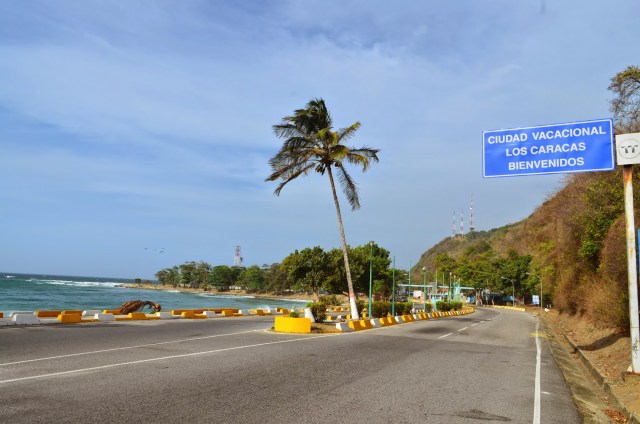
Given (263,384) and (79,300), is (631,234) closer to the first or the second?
(263,384)

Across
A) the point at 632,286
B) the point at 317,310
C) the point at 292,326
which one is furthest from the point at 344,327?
the point at 632,286

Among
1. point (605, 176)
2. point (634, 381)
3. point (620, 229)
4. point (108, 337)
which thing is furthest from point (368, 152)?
point (634, 381)

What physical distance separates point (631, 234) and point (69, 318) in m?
21.9

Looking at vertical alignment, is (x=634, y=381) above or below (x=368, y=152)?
below

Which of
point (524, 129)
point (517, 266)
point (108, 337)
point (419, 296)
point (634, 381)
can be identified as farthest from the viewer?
point (419, 296)

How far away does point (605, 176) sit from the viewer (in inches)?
769

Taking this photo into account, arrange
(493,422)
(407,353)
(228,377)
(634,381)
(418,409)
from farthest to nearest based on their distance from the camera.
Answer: (407,353) < (634,381) < (228,377) < (418,409) < (493,422)

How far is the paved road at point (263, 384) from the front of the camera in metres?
6.59

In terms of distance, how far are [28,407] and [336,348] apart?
31.0 feet

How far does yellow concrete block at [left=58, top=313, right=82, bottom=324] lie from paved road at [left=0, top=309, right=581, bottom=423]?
6.86 metres

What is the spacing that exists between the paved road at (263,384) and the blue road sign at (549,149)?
5274mm

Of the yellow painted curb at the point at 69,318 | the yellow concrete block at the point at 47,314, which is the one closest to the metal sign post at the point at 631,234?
the yellow painted curb at the point at 69,318

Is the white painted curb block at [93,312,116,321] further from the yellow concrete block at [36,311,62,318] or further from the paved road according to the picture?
the paved road

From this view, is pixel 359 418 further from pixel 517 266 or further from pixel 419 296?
pixel 419 296
